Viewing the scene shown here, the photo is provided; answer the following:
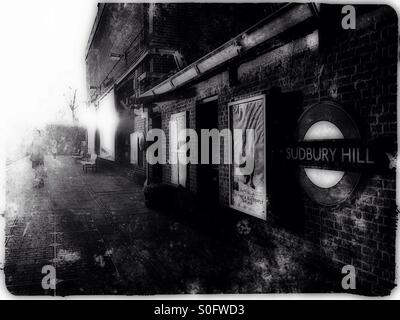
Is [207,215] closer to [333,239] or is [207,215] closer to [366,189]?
[333,239]

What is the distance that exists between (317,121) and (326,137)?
244mm

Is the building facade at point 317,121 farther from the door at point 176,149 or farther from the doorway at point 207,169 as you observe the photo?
the door at point 176,149

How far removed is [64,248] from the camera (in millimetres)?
4871

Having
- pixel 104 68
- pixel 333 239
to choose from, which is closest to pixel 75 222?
pixel 333 239

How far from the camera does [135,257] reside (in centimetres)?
448

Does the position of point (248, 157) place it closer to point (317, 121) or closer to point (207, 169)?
point (317, 121)

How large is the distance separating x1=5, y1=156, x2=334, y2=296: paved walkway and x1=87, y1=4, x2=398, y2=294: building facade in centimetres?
47

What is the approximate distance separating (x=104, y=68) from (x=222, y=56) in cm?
1533

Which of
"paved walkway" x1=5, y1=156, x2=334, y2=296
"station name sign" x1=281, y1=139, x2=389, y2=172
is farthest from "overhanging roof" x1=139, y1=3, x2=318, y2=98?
"paved walkway" x1=5, y1=156, x2=334, y2=296

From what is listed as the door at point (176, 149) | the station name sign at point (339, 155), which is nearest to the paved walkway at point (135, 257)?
the station name sign at point (339, 155)

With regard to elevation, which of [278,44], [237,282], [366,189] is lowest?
[237,282]

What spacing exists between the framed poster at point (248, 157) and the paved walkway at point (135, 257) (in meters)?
0.65

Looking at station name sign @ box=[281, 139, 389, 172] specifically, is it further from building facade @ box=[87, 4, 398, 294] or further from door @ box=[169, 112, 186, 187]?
door @ box=[169, 112, 186, 187]

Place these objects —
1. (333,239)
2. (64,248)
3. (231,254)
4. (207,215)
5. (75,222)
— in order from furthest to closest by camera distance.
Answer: (75,222) < (207,215) < (64,248) < (231,254) < (333,239)
